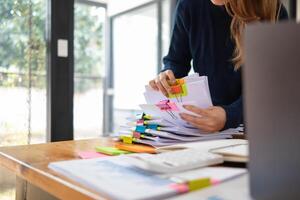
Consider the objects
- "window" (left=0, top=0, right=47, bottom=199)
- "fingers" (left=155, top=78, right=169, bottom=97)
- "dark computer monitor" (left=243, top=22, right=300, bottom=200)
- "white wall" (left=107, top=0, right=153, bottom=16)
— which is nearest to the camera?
"dark computer monitor" (left=243, top=22, right=300, bottom=200)

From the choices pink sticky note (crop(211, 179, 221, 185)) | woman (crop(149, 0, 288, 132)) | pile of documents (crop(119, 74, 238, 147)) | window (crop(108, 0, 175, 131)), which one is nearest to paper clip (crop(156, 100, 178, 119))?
pile of documents (crop(119, 74, 238, 147))

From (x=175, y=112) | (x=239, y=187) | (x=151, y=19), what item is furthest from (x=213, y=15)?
(x=151, y=19)

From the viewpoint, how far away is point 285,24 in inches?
13.2

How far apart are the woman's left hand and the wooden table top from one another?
249 mm

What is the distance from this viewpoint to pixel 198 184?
413mm

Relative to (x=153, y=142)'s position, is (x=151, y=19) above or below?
above

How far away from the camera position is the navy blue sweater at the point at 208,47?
113cm

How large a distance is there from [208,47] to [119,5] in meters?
4.04

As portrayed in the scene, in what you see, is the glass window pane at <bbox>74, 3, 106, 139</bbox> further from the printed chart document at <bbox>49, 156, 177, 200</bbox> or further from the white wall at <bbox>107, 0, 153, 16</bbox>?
the printed chart document at <bbox>49, 156, 177, 200</bbox>

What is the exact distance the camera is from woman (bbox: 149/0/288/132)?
975 millimetres

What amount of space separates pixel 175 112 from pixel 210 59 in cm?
44

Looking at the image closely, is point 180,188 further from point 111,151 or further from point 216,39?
point 216,39

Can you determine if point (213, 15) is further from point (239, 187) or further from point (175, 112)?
point (239, 187)

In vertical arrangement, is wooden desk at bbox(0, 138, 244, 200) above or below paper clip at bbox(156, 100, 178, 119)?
below
